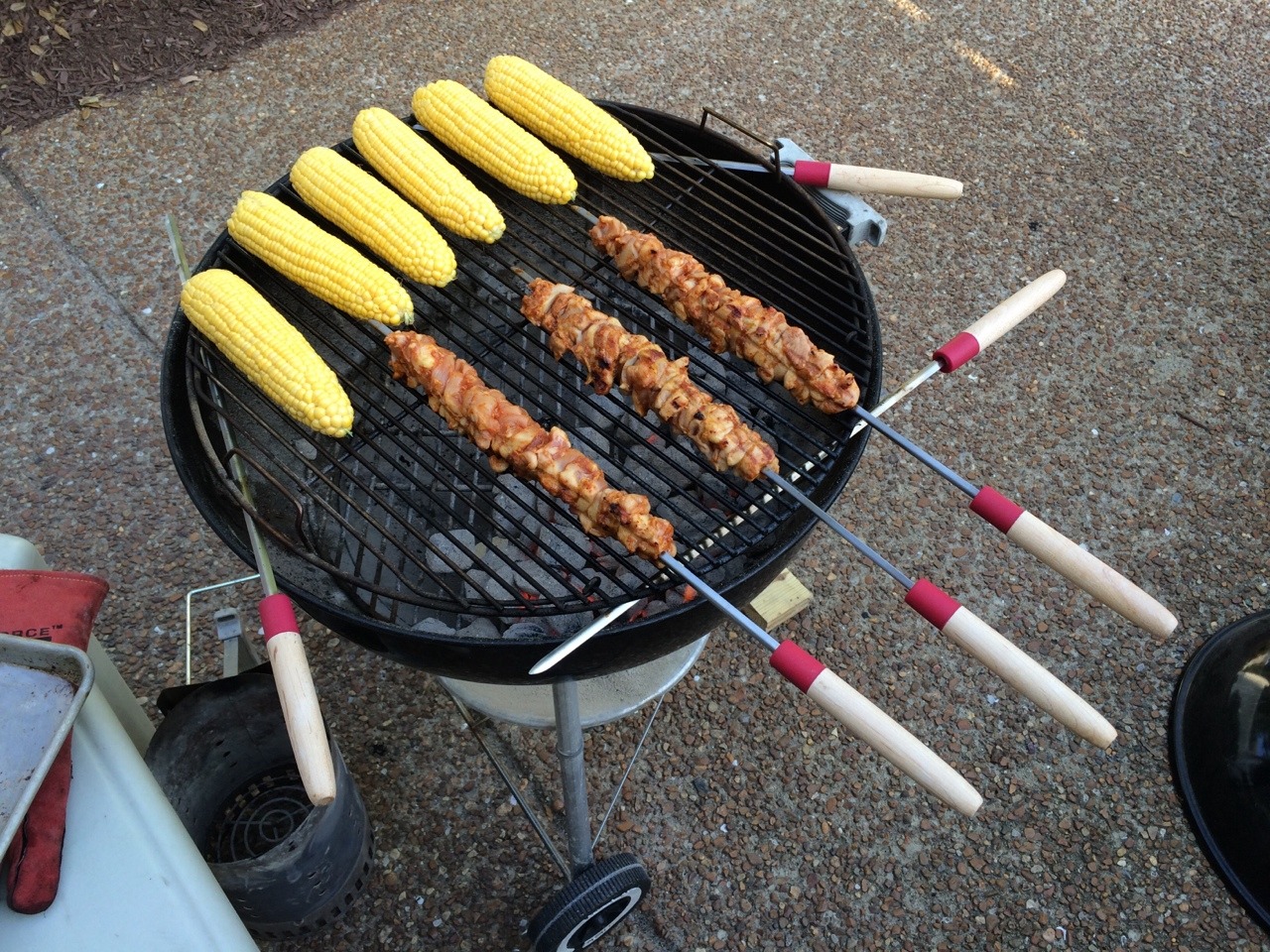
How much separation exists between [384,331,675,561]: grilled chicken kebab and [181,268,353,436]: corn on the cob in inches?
9.9

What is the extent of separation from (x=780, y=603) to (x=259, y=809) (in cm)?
227

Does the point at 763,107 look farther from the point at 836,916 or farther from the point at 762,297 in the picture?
the point at 836,916

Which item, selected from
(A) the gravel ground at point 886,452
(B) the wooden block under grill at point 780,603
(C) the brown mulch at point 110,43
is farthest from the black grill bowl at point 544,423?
(C) the brown mulch at point 110,43

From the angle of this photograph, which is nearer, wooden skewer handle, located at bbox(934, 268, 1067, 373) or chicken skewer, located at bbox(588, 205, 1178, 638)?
chicken skewer, located at bbox(588, 205, 1178, 638)

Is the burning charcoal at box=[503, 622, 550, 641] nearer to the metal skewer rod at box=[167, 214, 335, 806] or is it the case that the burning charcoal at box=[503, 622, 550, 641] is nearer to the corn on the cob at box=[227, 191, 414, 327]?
the metal skewer rod at box=[167, 214, 335, 806]

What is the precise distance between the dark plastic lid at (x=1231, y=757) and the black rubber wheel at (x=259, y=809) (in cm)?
331

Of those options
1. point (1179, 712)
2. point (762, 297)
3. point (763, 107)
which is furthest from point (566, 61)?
point (1179, 712)

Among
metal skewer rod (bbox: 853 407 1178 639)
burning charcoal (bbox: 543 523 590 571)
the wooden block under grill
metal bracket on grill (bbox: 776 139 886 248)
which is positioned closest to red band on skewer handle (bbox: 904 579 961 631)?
metal skewer rod (bbox: 853 407 1178 639)

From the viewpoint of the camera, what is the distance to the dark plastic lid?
11.6 ft

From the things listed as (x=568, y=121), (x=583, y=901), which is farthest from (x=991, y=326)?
(x=583, y=901)

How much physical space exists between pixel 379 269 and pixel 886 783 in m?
2.83

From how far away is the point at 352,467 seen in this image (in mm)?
3248

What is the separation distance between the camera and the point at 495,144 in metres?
3.26

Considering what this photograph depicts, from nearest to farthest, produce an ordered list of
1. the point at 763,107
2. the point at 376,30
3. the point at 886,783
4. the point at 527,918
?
the point at 527,918 < the point at 886,783 < the point at 763,107 < the point at 376,30
